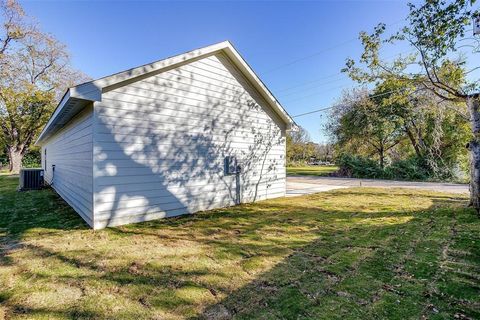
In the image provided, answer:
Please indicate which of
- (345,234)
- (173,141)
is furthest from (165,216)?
(345,234)

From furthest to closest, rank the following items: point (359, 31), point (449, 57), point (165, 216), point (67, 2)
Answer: point (67, 2), point (359, 31), point (449, 57), point (165, 216)

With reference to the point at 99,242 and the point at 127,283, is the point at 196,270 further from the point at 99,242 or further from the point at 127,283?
the point at 99,242

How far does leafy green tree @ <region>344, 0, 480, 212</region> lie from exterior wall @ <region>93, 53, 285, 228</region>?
396cm

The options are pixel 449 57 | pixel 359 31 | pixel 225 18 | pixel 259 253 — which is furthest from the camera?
pixel 225 18

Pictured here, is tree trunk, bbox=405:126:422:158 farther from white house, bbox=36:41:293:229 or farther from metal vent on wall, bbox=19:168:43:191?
metal vent on wall, bbox=19:168:43:191

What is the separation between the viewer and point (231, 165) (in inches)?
318

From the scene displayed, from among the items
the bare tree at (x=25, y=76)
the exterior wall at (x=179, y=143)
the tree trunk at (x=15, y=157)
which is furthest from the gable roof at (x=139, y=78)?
the tree trunk at (x=15, y=157)

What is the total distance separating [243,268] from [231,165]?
4.78 m

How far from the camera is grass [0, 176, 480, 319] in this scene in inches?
99.4

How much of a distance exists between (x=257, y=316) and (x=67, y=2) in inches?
515

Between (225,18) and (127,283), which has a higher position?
(225,18)

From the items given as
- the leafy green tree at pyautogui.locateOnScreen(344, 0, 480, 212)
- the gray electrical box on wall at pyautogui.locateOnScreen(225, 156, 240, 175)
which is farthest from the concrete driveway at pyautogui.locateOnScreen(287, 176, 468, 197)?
the leafy green tree at pyautogui.locateOnScreen(344, 0, 480, 212)

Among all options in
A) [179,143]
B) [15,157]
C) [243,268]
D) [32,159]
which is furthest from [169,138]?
[32,159]

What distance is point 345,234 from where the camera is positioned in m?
5.16
